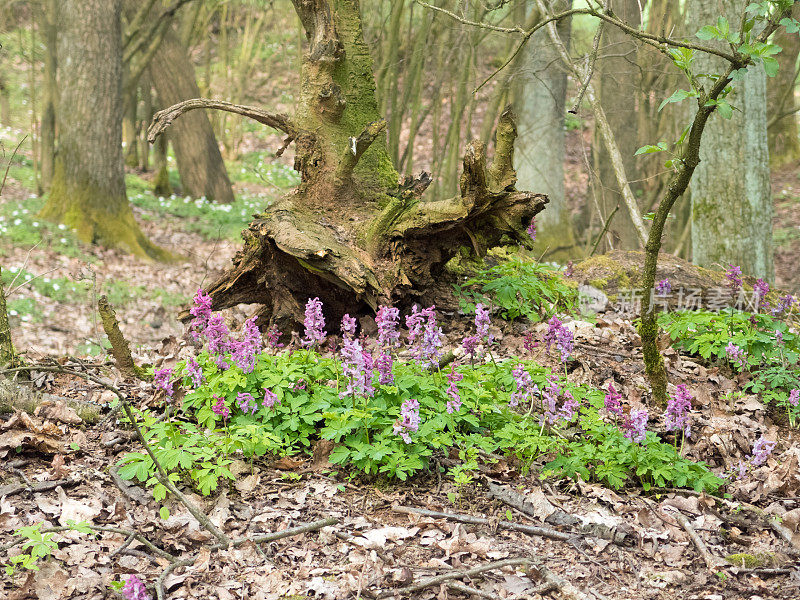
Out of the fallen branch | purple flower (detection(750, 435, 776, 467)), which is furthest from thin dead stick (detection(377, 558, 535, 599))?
the fallen branch

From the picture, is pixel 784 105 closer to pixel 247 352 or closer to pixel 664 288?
pixel 664 288

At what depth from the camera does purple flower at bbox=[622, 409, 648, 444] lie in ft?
Answer: 10.9

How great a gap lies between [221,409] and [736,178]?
229 inches

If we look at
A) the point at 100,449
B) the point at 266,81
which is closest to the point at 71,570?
the point at 100,449

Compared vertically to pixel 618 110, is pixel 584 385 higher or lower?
lower

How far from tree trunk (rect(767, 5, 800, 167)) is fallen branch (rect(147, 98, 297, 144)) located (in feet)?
25.5

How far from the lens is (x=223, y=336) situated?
3.87 metres

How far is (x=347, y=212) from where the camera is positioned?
5609mm

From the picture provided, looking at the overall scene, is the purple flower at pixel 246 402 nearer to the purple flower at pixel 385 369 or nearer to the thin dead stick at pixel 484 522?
the purple flower at pixel 385 369

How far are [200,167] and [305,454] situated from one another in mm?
13126

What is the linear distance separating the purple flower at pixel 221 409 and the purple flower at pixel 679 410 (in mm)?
2237

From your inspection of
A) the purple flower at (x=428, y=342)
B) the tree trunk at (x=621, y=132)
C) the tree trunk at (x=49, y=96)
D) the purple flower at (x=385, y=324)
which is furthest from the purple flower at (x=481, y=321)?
the tree trunk at (x=49, y=96)

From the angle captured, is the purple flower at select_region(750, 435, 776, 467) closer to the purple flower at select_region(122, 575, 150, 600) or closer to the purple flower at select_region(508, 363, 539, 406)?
the purple flower at select_region(508, 363, 539, 406)

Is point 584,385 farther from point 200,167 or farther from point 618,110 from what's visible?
point 200,167
